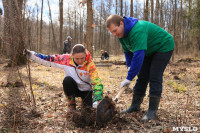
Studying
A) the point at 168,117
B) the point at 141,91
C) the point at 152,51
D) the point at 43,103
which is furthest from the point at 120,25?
the point at 43,103

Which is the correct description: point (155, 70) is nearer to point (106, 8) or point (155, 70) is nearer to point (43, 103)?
point (43, 103)

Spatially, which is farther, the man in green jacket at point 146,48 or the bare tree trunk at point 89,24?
the bare tree trunk at point 89,24

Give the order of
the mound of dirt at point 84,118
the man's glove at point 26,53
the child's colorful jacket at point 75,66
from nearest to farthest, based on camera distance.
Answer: the mound of dirt at point 84,118
the man's glove at point 26,53
the child's colorful jacket at point 75,66

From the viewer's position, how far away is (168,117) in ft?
8.11

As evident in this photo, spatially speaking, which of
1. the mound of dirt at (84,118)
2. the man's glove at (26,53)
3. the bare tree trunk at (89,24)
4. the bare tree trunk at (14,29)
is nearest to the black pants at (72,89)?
the mound of dirt at (84,118)

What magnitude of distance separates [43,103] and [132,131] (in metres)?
1.93

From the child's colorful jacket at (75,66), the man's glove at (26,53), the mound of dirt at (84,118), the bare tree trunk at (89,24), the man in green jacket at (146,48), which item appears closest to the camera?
the man in green jacket at (146,48)

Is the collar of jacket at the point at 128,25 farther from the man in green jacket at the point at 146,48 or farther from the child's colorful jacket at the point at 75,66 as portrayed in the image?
the child's colorful jacket at the point at 75,66

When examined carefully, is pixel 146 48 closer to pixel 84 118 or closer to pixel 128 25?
pixel 128 25

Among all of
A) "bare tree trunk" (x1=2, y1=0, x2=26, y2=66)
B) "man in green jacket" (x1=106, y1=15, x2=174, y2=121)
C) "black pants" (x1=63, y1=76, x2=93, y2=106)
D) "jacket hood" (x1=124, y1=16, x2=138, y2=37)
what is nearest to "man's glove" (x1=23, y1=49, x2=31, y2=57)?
"bare tree trunk" (x1=2, y1=0, x2=26, y2=66)

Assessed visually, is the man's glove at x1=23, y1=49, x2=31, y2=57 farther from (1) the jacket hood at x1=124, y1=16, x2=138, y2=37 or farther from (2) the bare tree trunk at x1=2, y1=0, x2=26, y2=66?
(1) the jacket hood at x1=124, y1=16, x2=138, y2=37

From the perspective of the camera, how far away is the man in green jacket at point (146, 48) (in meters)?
2.01

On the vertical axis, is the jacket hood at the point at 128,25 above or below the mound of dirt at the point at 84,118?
above

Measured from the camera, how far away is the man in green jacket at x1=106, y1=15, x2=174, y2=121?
6.61ft
